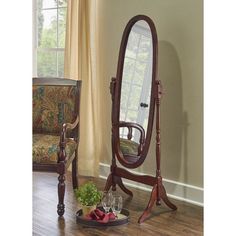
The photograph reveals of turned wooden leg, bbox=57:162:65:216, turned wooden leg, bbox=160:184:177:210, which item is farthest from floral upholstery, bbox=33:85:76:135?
turned wooden leg, bbox=160:184:177:210

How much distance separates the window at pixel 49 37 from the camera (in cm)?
523

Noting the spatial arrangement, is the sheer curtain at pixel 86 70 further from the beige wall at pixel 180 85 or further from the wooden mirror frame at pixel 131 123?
the wooden mirror frame at pixel 131 123

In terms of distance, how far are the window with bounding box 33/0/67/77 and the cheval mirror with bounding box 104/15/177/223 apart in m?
1.63

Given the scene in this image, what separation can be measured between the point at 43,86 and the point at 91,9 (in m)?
1.06

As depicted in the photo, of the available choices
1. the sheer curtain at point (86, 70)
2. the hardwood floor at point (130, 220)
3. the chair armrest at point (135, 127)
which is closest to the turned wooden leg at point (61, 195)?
the hardwood floor at point (130, 220)

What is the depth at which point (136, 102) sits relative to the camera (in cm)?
365

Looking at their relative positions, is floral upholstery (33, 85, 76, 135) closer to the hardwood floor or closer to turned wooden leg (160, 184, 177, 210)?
the hardwood floor

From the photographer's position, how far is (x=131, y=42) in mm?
3752

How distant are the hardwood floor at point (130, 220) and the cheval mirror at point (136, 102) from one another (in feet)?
0.43

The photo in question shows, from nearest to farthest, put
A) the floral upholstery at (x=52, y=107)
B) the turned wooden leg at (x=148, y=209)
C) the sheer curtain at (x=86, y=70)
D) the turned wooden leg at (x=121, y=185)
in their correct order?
the turned wooden leg at (x=148, y=209) → the turned wooden leg at (x=121, y=185) → the floral upholstery at (x=52, y=107) → the sheer curtain at (x=86, y=70)

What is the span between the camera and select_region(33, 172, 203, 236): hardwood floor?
3.04 meters

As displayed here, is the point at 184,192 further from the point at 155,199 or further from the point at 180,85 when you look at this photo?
the point at 180,85
